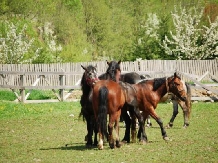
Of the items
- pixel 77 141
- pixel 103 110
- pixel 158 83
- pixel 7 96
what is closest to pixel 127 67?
pixel 7 96

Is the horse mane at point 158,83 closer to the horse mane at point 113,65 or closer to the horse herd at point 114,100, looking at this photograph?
the horse herd at point 114,100

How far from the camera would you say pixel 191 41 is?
46.3 metres

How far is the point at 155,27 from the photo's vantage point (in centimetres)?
5134

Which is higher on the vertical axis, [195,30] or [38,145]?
[195,30]

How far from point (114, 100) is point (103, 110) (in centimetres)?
44

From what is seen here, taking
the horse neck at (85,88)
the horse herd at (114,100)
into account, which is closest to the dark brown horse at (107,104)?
the horse herd at (114,100)

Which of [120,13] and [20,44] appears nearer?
[20,44]

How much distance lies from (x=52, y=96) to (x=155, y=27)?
24.1 meters

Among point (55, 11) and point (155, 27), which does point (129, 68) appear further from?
point (55, 11)

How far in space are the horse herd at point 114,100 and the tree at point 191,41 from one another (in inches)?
1192

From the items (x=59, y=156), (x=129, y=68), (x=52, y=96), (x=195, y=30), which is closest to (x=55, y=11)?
(x=195, y=30)

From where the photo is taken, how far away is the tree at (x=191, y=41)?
44219mm

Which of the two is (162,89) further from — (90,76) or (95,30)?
(95,30)

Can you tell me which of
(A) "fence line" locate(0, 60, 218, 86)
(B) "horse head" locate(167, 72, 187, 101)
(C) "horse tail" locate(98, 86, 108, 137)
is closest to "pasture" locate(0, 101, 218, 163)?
(C) "horse tail" locate(98, 86, 108, 137)
